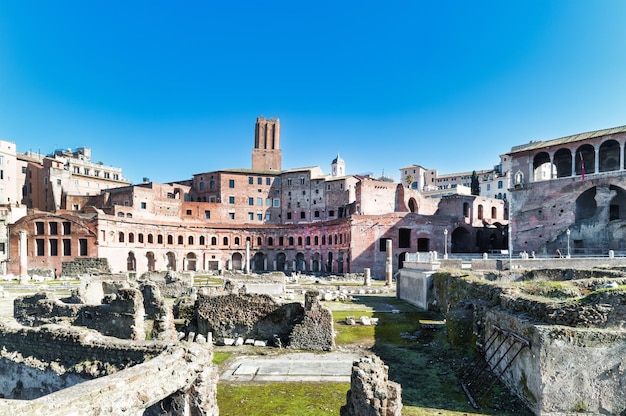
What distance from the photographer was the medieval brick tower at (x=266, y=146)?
88.4 metres

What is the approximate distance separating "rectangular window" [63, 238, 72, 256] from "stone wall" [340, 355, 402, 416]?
55.3m

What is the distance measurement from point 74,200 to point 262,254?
33361mm

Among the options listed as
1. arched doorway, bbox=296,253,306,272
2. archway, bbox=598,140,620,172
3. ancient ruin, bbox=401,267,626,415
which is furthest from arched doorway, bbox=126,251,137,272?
archway, bbox=598,140,620,172

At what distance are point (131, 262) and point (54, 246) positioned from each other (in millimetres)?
10401

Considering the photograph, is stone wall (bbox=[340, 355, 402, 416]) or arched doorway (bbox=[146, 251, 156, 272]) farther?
arched doorway (bbox=[146, 251, 156, 272])

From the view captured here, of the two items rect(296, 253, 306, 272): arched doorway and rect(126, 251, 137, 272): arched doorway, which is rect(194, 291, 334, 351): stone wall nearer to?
rect(126, 251, 137, 272): arched doorway

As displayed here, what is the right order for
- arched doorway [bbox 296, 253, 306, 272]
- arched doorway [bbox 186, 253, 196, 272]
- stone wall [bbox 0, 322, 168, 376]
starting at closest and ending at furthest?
stone wall [bbox 0, 322, 168, 376], arched doorway [bbox 186, 253, 196, 272], arched doorway [bbox 296, 253, 306, 272]

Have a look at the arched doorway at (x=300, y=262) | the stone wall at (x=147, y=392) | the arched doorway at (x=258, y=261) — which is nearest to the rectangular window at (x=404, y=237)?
the arched doorway at (x=300, y=262)

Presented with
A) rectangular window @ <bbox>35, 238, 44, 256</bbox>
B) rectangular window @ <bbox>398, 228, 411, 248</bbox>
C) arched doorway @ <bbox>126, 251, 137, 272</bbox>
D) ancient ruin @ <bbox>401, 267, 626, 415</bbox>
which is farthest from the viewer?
arched doorway @ <bbox>126, 251, 137, 272</bbox>

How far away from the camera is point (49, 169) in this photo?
220 feet

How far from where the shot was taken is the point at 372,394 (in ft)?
25.6

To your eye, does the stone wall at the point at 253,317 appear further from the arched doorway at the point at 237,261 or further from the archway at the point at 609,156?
the arched doorway at the point at 237,261

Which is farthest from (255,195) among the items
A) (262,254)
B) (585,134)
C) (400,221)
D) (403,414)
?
(403,414)

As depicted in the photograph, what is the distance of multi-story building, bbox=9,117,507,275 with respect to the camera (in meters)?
52.8
